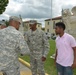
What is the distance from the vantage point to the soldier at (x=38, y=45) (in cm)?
684

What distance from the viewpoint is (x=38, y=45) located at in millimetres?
6891

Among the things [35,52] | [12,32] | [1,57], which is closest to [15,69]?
[1,57]

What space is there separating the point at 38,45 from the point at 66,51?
157 cm

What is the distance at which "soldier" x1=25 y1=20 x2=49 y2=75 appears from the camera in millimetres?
6844

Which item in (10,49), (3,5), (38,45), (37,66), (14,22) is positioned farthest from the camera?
(3,5)

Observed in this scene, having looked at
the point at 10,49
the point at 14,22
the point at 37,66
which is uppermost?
the point at 14,22

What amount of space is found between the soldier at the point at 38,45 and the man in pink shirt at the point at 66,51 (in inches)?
52.6

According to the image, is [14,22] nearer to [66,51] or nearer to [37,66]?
[66,51]

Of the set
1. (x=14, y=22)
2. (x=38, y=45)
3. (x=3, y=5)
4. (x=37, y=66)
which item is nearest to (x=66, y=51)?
(x=14, y=22)

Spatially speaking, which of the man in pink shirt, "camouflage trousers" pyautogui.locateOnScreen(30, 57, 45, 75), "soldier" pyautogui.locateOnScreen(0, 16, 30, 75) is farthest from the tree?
"soldier" pyautogui.locateOnScreen(0, 16, 30, 75)

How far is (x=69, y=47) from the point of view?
5.39 meters

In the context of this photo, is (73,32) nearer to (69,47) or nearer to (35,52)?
(35,52)

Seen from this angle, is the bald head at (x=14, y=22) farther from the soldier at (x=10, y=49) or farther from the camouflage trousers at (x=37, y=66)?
the camouflage trousers at (x=37, y=66)

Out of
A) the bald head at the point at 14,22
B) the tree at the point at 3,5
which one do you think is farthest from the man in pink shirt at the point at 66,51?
the tree at the point at 3,5
